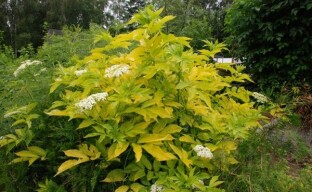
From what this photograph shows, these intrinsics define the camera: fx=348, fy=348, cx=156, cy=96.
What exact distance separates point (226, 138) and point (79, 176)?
35.3 inches

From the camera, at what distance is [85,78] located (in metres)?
1.87

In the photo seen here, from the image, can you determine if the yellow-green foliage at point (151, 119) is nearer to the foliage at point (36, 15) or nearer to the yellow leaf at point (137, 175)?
the yellow leaf at point (137, 175)

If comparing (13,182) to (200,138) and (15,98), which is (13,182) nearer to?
(15,98)

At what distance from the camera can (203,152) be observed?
1.73 meters

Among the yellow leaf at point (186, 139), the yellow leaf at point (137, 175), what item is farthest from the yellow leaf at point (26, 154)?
the yellow leaf at point (186, 139)

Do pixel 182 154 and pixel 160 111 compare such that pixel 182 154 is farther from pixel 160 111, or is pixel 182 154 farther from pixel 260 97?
pixel 260 97

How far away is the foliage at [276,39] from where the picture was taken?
14.8 ft

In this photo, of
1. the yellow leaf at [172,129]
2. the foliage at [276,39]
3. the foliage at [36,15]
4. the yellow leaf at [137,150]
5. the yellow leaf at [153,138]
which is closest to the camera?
the yellow leaf at [137,150]

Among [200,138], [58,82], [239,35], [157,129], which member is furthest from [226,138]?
[239,35]

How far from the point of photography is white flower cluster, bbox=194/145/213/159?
5.65 feet

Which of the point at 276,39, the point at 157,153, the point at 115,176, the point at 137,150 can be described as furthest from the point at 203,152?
the point at 276,39

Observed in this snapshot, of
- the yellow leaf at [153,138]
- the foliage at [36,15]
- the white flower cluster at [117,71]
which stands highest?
the foliage at [36,15]

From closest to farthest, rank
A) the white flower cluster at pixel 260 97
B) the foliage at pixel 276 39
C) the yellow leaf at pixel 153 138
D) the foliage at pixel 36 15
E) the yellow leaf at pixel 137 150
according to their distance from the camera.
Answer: the yellow leaf at pixel 137 150 < the yellow leaf at pixel 153 138 < the white flower cluster at pixel 260 97 < the foliage at pixel 276 39 < the foliage at pixel 36 15

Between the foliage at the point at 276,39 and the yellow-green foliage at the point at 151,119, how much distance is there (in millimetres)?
2711
